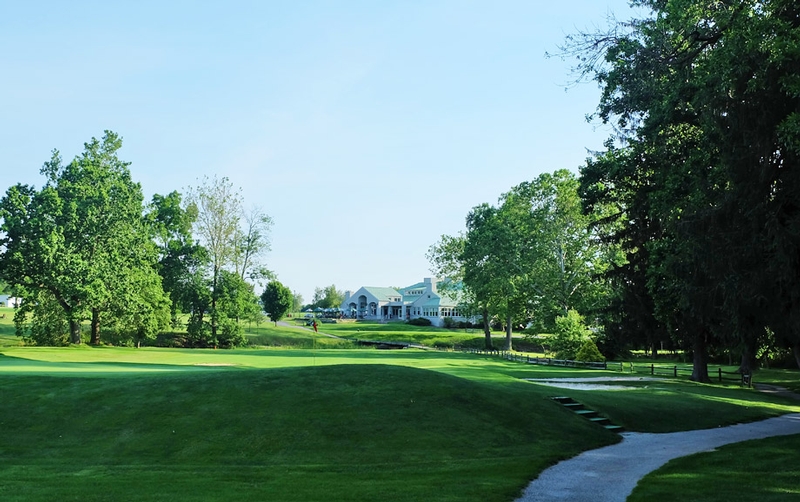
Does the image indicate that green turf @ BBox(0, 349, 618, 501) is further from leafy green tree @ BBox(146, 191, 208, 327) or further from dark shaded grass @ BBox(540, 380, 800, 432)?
leafy green tree @ BBox(146, 191, 208, 327)

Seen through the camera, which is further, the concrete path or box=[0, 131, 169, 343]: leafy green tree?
box=[0, 131, 169, 343]: leafy green tree

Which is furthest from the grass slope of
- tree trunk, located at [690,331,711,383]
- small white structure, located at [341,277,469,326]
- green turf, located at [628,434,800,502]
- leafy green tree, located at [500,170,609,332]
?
small white structure, located at [341,277,469,326]

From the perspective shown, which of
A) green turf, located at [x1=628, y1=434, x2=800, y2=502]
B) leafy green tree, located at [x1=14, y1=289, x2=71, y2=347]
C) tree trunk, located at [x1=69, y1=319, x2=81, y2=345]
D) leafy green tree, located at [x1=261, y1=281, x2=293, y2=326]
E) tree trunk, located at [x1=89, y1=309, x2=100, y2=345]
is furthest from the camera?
leafy green tree, located at [x1=261, y1=281, x2=293, y2=326]

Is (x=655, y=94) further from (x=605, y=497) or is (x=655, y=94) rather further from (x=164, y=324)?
(x=164, y=324)

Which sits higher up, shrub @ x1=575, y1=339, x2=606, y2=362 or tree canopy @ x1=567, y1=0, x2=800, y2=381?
tree canopy @ x1=567, y1=0, x2=800, y2=381

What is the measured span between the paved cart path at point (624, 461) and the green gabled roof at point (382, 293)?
135 metres

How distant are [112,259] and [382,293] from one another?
4268 inches

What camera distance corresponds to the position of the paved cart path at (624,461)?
40.5ft

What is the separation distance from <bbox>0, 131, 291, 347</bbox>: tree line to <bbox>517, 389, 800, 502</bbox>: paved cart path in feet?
147

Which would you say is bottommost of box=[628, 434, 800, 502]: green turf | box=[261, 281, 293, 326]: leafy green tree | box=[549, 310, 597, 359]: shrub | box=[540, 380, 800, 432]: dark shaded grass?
box=[540, 380, 800, 432]: dark shaded grass

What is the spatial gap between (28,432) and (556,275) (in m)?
51.1

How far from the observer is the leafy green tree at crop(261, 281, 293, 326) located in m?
104

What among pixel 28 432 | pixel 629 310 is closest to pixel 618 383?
pixel 629 310

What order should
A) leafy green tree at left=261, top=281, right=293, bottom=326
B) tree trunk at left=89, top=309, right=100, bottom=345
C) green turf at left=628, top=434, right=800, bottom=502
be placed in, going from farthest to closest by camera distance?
leafy green tree at left=261, top=281, right=293, bottom=326
tree trunk at left=89, top=309, right=100, bottom=345
green turf at left=628, top=434, right=800, bottom=502
